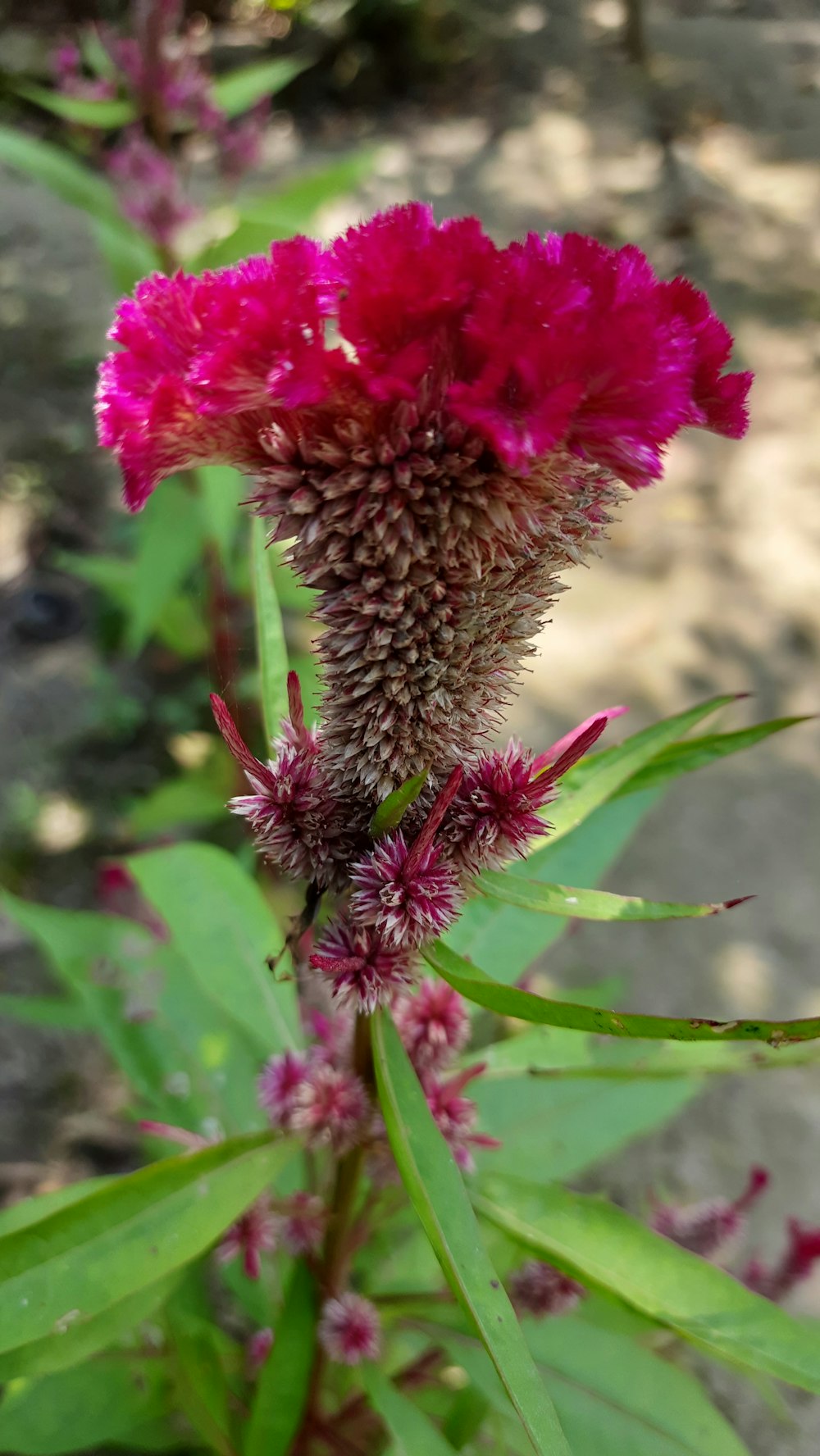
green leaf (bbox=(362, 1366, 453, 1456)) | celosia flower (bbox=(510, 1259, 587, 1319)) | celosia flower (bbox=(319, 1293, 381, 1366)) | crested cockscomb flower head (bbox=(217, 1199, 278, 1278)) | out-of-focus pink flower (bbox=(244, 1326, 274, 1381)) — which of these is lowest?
out-of-focus pink flower (bbox=(244, 1326, 274, 1381))

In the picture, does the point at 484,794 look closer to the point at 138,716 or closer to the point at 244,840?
the point at 244,840

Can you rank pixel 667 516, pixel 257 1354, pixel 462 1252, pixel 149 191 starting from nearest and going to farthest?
pixel 462 1252, pixel 257 1354, pixel 149 191, pixel 667 516

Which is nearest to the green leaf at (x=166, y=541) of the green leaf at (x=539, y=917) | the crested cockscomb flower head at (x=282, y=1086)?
the green leaf at (x=539, y=917)

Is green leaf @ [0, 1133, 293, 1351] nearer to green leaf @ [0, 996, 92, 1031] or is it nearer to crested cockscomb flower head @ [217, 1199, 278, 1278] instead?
crested cockscomb flower head @ [217, 1199, 278, 1278]

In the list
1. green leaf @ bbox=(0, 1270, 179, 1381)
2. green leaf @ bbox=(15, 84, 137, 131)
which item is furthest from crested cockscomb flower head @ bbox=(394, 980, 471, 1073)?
green leaf @ bbox=(15, 84, 137, 131)

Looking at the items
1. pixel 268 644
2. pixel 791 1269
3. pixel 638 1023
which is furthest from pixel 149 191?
pixel 791 1269

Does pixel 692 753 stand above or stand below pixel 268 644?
below

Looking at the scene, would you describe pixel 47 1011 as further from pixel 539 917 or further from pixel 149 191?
pixel 149 191
